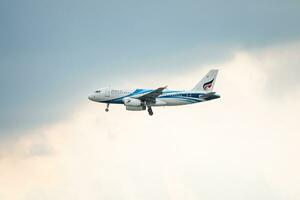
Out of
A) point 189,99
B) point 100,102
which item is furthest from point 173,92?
point 100,102

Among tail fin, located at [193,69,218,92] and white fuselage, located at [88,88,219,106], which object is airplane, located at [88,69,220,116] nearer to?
white fuselage, located at [88,88,219,106]

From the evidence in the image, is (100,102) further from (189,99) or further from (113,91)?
(189,99)

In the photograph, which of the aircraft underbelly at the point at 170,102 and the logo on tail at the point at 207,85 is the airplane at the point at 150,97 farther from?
the logo on tail at the point at 207,85

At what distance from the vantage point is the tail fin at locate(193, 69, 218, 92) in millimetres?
177750

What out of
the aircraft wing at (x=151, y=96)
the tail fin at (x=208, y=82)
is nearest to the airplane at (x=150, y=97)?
the aircraft wing at (x=151, y=96)

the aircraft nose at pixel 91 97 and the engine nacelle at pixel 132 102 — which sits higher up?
the aircraft nose at pixel 91 97

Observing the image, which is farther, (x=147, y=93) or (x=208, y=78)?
(x=208, y=78)

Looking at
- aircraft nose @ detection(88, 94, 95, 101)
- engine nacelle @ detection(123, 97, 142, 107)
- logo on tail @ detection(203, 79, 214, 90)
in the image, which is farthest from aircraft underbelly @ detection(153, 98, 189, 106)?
aircraft nose @ detection(88, 94, 95, 101)

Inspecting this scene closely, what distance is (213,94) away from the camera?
6590 inches

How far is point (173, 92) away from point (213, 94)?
374 inches

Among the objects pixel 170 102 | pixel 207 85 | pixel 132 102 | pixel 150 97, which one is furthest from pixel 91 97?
pixel 207 85

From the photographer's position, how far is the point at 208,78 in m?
180

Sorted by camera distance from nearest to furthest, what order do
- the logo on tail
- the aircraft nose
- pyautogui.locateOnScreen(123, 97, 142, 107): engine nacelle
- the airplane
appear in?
pyautogui.locateOnScreen(123, 97, 142, 107): engine nacelle → the airplane → the aircraft nose → the logo on tail

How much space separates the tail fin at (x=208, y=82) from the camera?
177750mm
